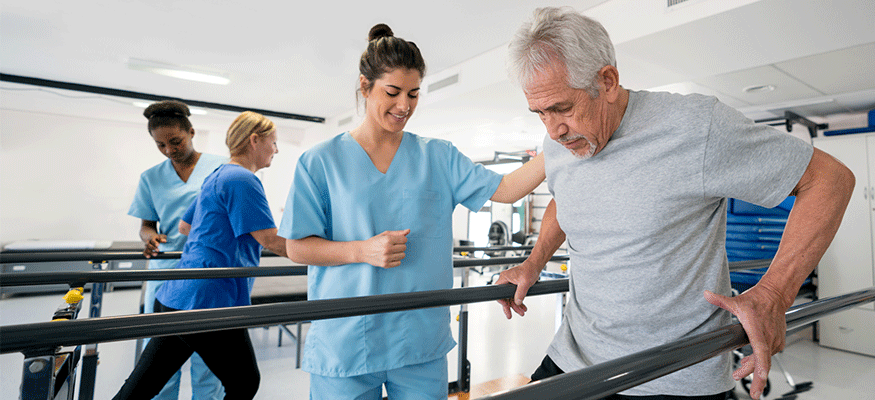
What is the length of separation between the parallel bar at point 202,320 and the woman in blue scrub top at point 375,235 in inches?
7.0

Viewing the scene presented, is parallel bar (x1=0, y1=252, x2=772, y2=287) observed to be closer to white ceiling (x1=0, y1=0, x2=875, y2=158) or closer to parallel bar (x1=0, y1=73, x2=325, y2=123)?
white ceiling (x1=0, y1=0, x2=875, y2=158)

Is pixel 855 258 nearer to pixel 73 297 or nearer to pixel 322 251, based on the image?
pixel 322 251

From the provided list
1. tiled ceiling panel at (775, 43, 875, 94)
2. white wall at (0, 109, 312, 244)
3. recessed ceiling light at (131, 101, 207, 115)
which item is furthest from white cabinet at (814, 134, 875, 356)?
white wall at (0, 109, 312, 244)

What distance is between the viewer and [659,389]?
90cm

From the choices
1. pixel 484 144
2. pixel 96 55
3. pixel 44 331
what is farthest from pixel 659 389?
pixel 484 144

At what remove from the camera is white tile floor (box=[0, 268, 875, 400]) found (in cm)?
316

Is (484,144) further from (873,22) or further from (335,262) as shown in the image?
(335,262)

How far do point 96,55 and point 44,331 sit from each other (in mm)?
6102

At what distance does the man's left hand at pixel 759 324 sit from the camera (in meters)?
0.74

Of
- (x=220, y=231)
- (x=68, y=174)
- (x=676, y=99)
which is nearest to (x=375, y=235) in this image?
(x=676, y=99)

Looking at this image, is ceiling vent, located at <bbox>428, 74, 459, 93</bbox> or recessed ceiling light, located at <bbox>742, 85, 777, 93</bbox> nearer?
recessed ceiling light, located at <bbox>742, 85, 777, 93</bbox>

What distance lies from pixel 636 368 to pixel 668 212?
36 cm

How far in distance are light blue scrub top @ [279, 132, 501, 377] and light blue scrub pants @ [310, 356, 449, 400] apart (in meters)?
0.02

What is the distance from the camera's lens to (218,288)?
1664mm
